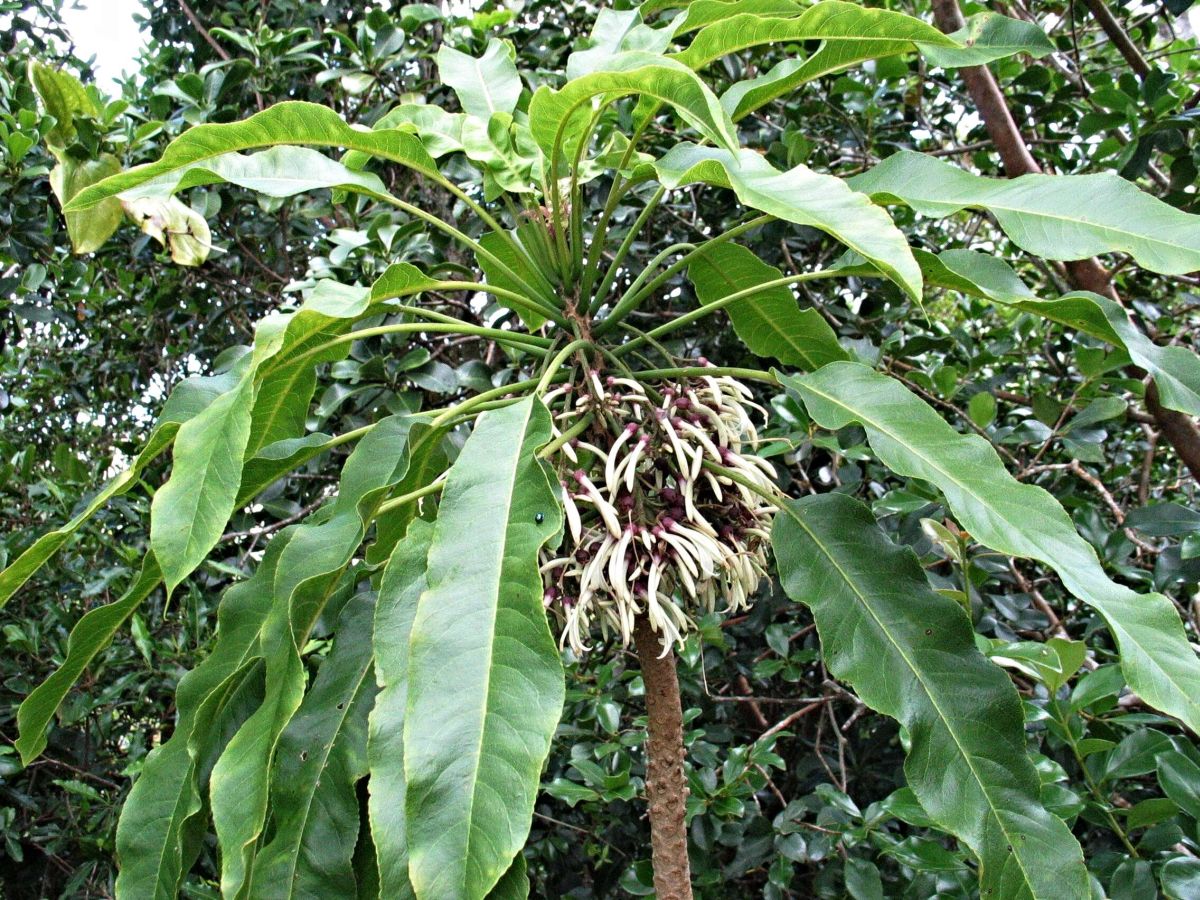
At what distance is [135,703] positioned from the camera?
2.51 metres

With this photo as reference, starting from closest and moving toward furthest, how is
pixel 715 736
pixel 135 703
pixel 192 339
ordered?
pixel 715 736
pixel 135 703
pixel 192 339

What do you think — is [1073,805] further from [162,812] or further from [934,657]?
[162,812]

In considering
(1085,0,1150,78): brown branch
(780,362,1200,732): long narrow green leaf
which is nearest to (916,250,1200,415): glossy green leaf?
(780,362,1200,732): long narrow green leaf

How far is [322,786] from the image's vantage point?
100cm

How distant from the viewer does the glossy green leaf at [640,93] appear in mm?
901

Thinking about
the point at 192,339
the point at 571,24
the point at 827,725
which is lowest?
the point at 827,725

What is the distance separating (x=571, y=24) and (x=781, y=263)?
0.92 m

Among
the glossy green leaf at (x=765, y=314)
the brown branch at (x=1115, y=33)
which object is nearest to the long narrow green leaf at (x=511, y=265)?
the glossy green leaf at (x=765, y=314)

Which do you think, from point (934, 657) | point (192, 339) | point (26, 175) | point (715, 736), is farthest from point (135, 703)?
point (934, 657)

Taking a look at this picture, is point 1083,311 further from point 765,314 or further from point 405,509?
point 405,509

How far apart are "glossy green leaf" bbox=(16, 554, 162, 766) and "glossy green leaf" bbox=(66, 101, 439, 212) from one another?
1.45ft

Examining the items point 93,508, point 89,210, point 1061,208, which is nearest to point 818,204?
point 1061,208

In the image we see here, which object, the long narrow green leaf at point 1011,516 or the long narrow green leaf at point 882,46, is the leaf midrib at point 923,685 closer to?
the long narrow green leaf at point 1011,516

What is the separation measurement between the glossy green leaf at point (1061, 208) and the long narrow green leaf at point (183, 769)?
824 millimetres
